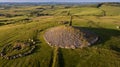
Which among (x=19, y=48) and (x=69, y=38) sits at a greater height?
(x=69, y=38)

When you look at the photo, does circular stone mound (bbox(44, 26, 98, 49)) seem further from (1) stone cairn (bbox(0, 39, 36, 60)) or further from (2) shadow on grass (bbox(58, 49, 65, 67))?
(1) stone cairn (bbox(0, 39, 36, 60))

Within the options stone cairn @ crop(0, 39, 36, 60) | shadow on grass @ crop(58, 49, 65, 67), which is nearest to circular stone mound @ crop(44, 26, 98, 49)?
shadow on grass @ crop(58, 49, 65, 67)

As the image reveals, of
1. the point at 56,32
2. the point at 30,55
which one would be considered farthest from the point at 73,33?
the point at 30,55

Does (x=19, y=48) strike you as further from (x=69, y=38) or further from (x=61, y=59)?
(x=69, y=38)

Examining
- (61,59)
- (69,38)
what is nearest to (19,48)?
(61,59)

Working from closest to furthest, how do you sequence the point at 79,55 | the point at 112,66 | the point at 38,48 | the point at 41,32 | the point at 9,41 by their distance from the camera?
the point at 112,66 < the point at 79,55 < the point at 38,48 < the point at 9,41 < the point at 41,32

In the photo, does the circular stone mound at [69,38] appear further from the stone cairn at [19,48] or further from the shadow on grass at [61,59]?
the stone cairn at [19,48]

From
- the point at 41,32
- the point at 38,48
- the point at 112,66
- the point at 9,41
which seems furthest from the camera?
the point at 41,32

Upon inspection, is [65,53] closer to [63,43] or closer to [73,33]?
[63,43]
